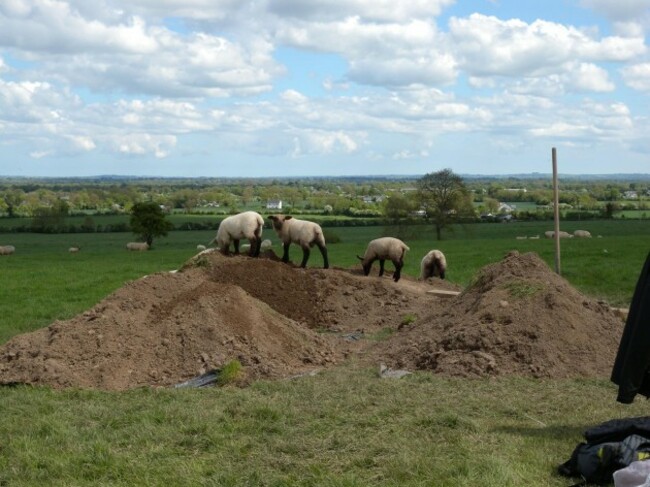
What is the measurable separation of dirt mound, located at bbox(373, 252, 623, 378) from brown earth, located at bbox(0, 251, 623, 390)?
0.06 ft

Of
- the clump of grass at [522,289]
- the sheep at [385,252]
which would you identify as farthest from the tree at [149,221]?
the clump of grass at [522,289]

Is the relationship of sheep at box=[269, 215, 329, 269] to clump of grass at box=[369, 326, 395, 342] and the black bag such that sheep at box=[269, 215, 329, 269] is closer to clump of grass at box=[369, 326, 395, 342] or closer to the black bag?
clump of grass at box=[369, 326, 395, 342]

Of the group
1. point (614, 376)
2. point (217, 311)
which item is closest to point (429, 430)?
point (614, 376)

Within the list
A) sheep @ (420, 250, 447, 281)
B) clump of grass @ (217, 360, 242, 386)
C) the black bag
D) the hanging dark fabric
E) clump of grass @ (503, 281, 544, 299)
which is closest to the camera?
the black bag

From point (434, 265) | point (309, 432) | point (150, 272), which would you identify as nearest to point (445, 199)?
point (150, 272)

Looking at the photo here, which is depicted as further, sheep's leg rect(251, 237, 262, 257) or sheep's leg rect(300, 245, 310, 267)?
sheep's leg rect(251, 237, 262, 257)

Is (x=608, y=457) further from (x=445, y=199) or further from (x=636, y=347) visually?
(x=445, y=199)

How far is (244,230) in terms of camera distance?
21.2 m

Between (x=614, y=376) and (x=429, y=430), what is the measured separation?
5.91 ft

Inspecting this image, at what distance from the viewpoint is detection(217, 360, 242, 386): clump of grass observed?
34.5ft

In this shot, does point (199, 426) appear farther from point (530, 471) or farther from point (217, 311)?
point (217, 311)

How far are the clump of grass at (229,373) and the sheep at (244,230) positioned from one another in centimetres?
1043

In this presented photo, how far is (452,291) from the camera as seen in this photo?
2061cm

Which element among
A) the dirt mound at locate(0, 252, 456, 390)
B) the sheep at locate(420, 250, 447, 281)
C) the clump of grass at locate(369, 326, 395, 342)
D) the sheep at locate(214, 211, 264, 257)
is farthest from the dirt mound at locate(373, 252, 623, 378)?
the sheep at locate(420, 250, 447, 281)
